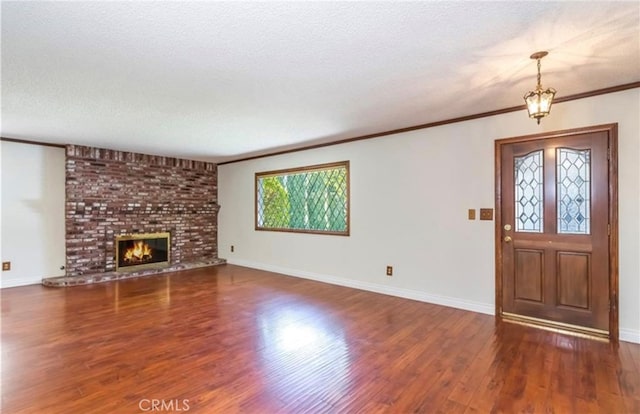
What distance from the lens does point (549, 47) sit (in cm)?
221

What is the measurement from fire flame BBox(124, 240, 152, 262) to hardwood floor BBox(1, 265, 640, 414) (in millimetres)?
1910

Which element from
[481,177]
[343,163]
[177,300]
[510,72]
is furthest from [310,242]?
[510,72]

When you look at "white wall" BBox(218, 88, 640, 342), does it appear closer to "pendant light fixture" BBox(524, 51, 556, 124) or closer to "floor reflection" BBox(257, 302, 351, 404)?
"pendant light fixture" BBox(524, 51, 556, 124)

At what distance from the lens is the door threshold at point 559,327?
298 cm

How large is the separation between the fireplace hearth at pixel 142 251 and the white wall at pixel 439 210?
2.95 meters

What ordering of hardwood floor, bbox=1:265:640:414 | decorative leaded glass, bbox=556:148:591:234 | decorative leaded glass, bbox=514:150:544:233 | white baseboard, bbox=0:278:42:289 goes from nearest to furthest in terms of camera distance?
1. hardwood floor, bbox=1:265:640:414
2. decorative leaded glass, bbox=556:148:591:234
3. decorative leaded glass, bbox=514:150:544:233
4. white baseboard, bbox=0:278:42:289

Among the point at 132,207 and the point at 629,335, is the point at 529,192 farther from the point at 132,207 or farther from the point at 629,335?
the point at 132,207

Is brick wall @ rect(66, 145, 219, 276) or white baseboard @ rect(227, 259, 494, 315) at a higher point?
brick wall @ rect(66, 145, 219, 276)

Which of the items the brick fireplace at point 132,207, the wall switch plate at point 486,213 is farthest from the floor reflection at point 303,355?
the brick fireplace at point 132,207

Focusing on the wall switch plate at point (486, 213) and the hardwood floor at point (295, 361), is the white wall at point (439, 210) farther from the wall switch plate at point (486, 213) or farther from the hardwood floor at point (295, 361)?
the hardwood floor at point (295, 361)

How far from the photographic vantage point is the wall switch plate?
143 inches

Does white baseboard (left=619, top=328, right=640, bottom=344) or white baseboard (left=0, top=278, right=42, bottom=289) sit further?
white baseboard (left=0, top=278, right=42, bottom=289)

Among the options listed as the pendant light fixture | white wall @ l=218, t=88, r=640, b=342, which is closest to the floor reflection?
white wall @ l=218, t=88, r=640, b=342

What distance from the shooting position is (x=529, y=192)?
342 centimetres
